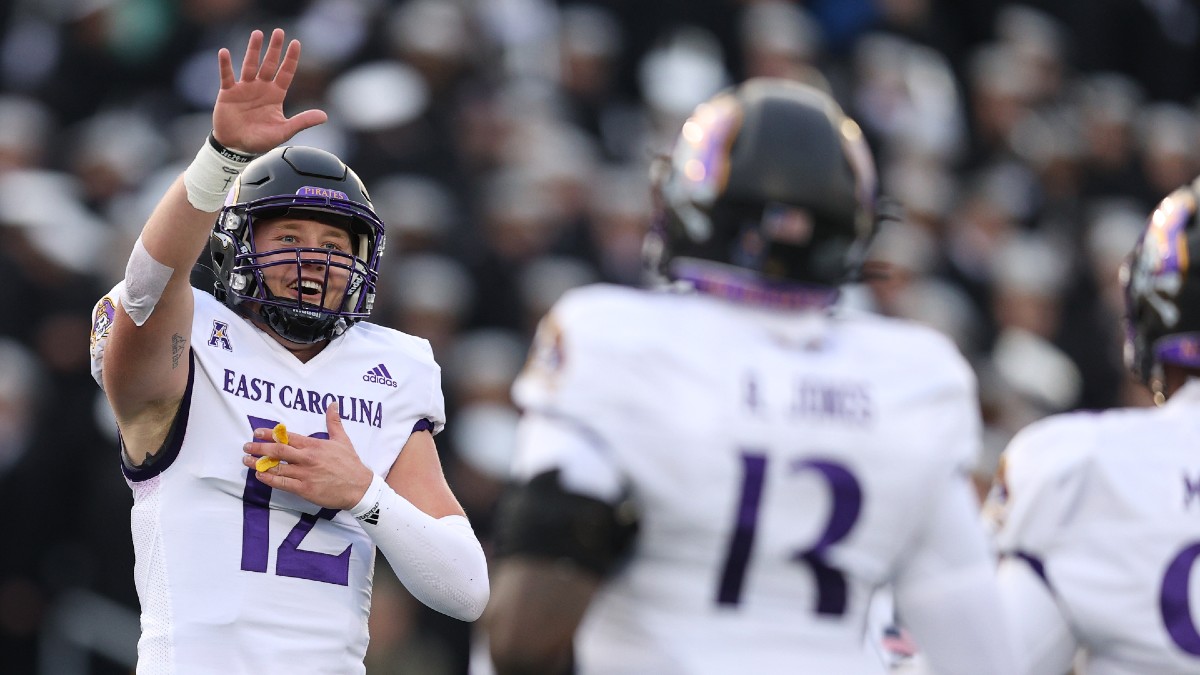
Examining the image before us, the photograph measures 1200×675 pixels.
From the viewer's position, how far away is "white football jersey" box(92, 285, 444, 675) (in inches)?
130

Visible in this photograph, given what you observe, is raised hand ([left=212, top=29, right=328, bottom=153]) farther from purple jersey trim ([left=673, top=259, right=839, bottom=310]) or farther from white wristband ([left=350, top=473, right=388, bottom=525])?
purple jersey trim ([left=673, top=259, right=839, bottom=310])

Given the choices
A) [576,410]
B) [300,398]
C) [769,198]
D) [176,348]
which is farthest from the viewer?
[300,398]

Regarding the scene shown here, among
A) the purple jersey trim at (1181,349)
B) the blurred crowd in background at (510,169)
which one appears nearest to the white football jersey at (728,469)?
the purple jersey trim at (1181,349)

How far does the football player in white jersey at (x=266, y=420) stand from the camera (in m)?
3.18

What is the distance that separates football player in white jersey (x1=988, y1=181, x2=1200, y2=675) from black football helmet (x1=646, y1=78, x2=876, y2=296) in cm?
98

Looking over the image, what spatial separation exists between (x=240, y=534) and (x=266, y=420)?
0.23 metres

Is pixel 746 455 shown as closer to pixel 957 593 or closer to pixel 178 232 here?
pixel 957 593

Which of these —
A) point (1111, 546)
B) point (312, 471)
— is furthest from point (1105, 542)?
point (312, 471)

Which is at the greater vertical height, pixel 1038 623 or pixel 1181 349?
pixel 1181 349

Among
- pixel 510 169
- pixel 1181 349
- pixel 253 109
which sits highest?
pixel 253 109

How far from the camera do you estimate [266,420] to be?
3434 mm

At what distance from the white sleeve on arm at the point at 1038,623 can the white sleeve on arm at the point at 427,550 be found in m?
1.15

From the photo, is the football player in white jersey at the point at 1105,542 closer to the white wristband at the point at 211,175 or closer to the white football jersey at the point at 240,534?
the white football jersey at the point at 240,534

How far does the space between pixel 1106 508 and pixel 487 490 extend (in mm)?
4443
